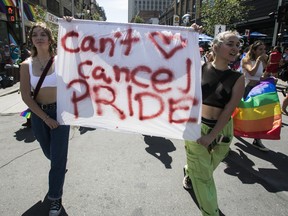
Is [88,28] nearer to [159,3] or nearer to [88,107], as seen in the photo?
[88,107]

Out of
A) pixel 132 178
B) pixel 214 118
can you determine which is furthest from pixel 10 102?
pixel 214 118

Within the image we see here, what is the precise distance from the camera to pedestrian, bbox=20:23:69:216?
256 cm

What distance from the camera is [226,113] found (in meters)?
2.26

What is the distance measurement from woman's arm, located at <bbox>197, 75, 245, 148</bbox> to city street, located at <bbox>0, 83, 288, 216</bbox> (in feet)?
3.12

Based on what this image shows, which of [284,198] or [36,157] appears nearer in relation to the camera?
[284,198]

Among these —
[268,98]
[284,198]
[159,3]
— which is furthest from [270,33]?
[159,3]

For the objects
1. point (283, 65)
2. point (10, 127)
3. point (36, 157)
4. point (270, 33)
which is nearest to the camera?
point (36, 157)

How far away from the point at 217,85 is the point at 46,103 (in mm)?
1633

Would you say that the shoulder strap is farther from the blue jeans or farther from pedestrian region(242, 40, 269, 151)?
pedestrian region(242, 40, 269, 151)

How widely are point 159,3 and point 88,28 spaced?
163 metres

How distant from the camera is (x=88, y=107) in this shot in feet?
8.48

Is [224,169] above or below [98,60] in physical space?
below

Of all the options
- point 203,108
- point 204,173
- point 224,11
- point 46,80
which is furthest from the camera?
point 224,11

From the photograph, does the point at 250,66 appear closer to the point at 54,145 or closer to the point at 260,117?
the point at 260,117
